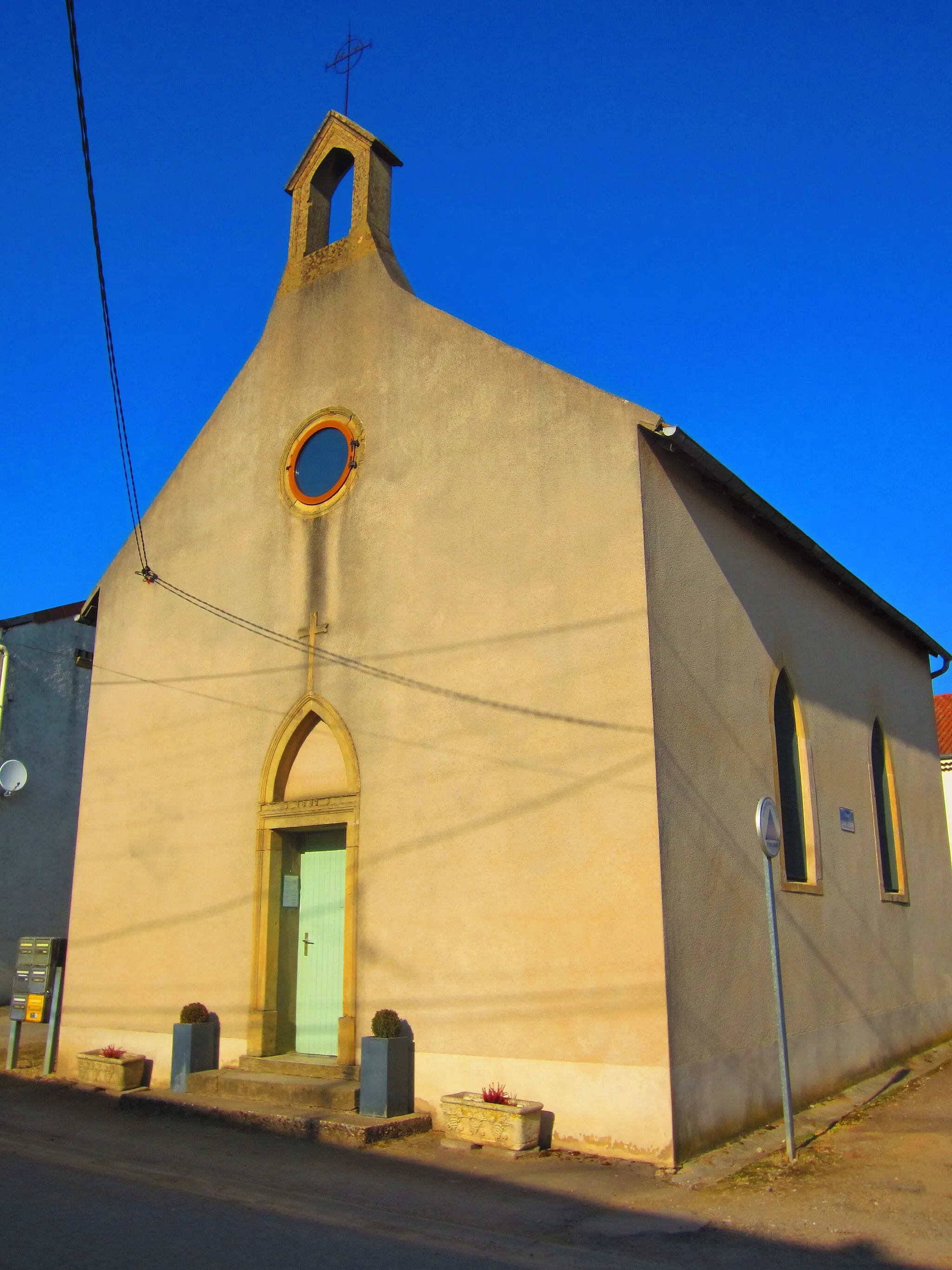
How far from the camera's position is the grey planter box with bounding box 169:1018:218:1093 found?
10656mm

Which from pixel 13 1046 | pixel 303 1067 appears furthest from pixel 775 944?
pixel 13 1046

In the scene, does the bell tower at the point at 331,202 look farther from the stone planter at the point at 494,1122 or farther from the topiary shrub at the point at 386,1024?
the stone planter at the point at 494,1122

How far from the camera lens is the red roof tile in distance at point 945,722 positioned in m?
29.0

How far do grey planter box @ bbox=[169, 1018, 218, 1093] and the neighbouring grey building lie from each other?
24.2 ft

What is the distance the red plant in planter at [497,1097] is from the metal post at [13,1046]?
6.43 meters

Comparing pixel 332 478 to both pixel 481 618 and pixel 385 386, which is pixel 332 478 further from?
pixel 481 618

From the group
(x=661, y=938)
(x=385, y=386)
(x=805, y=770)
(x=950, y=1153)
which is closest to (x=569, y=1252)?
(x=661, y=938)

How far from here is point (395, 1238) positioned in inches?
242

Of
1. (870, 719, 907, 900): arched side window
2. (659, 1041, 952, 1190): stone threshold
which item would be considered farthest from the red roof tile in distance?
(659, 1041, 952, 1190): stone threshold

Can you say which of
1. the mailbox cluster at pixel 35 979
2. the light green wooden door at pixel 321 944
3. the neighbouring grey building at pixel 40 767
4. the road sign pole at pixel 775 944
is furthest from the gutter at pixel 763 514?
the neighbouring grey building at pixel 40 767

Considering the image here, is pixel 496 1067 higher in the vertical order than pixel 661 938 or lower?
lower

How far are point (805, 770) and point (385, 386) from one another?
6149mm

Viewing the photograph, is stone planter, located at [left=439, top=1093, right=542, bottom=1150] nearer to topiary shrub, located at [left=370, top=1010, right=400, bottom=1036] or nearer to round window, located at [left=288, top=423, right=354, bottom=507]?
topiary shrub, located at [left=370, top=1010, right=400, bottom=1036]

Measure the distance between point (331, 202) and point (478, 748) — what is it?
27.1 ft
